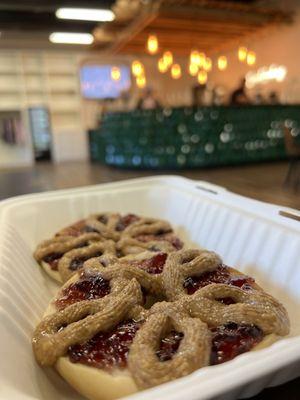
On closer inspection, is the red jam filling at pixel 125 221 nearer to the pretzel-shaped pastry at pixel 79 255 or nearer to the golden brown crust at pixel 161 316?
the pretzel-shaped pastry at pixel 79 255

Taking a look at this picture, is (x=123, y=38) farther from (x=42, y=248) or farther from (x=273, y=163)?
(x=42, y=248)

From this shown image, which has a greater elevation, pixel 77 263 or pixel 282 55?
pixel 282 55

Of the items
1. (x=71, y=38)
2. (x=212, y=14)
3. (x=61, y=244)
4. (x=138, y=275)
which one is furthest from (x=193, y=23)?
(x=138, y=275)

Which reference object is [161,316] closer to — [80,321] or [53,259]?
[80,321]

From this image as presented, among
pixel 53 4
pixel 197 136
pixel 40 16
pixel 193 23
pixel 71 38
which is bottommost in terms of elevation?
pixel 197 136

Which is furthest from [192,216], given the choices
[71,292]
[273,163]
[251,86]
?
[251,86]

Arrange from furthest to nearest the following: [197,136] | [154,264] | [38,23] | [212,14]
→ [38,23], [212,14], [197,136], [154,264]
